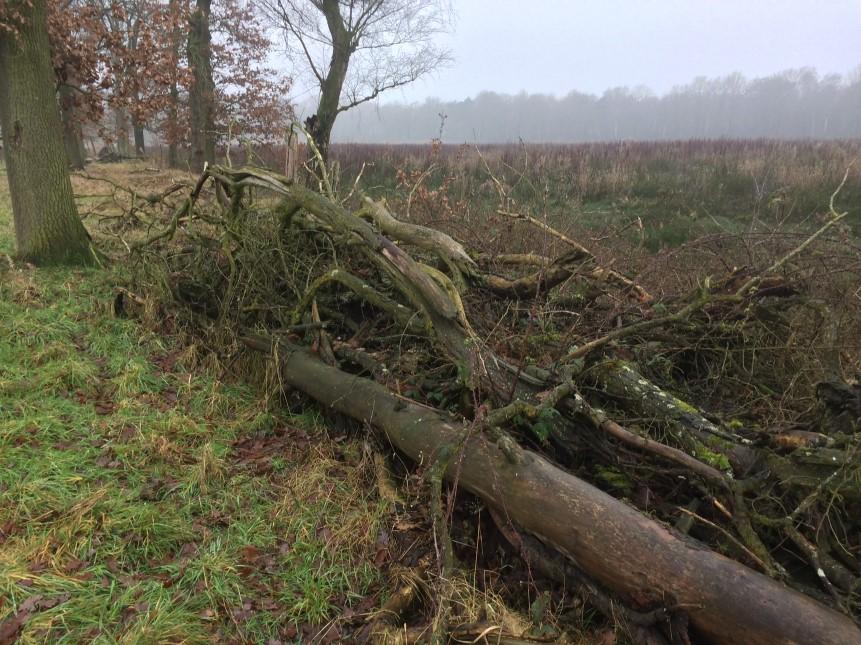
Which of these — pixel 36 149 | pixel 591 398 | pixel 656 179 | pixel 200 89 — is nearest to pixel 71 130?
pixel 200 89

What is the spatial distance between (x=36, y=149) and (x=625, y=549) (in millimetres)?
7469

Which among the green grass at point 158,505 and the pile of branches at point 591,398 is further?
the green grass at point 158,505

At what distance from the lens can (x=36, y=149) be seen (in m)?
6.34

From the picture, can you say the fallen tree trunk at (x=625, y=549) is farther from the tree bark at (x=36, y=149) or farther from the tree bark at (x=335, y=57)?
the tree bark at (x=335, y=57)

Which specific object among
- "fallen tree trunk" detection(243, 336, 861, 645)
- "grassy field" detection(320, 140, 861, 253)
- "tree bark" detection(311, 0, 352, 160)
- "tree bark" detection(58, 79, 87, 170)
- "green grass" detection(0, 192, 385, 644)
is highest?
"tree bark" detection(311, 0, 352, 160)

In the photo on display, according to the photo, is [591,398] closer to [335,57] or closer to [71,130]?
[335,57]

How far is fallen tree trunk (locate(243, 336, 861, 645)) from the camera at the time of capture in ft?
6.74

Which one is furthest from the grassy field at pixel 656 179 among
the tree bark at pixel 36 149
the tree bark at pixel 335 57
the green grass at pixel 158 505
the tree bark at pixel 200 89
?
the green grass at pixel 158 505

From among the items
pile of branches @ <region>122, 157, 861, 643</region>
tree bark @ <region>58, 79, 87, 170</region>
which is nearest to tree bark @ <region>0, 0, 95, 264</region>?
pile of branches @ <region>122, 157, 861, 643</region>

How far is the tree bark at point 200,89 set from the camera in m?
18.1

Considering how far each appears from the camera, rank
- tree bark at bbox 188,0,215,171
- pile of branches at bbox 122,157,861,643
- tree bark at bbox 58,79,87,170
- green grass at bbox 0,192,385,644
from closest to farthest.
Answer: pile of branches at bbox 122,157,861,643, green grass at bbox 0,192,385,644, tree bark at bbox 58,79,87,170, tree bark at bbox 188,0,215,171

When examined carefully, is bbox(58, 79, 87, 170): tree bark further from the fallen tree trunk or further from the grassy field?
the fallen tree trunk

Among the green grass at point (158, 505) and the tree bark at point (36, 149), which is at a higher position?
the tree bark at point (36, 149)

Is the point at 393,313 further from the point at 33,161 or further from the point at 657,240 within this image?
the point at 657,240
